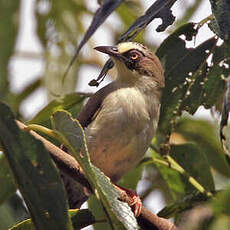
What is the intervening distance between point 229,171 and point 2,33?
1868 mm

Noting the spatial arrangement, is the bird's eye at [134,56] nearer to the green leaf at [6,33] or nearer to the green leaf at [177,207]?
the green leaf at [6,33]

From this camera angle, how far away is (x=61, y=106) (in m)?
3.36

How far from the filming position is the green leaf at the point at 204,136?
429cm

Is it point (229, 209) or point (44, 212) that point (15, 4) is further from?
point (229, 209)

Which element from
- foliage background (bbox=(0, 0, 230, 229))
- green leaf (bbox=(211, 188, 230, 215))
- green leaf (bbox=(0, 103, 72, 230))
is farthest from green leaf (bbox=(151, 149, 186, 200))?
green leaf (bbox=(211, 188, 230, 215))

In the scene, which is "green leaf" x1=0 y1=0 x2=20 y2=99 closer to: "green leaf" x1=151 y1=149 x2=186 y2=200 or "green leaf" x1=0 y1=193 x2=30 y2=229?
"green leaf" x1=0 y1=193 x2=30 y2=229

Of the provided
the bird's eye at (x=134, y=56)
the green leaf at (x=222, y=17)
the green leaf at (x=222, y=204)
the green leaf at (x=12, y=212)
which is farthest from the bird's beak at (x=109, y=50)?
the green leaf at (x=222, y=204)

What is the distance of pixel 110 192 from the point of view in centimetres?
191

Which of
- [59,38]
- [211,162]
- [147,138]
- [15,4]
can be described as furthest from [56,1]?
[211,162]

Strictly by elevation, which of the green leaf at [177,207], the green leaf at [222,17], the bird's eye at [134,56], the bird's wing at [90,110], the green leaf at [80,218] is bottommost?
the green leaf at [177,207]

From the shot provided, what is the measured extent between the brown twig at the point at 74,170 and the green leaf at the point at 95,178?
0.24 ft

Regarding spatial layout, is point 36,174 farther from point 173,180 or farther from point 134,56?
point 134,56

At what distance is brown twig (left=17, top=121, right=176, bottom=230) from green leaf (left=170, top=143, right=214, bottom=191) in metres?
1.02

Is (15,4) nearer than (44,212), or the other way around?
(44,212)
